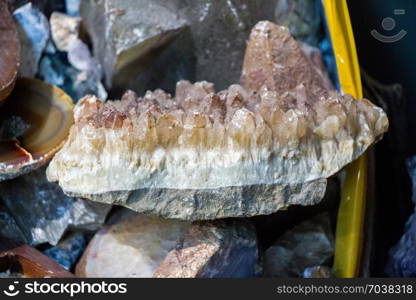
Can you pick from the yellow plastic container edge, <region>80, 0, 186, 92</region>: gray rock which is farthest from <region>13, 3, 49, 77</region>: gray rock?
the yellow plastic container edge

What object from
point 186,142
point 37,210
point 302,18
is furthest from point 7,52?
point 302,18

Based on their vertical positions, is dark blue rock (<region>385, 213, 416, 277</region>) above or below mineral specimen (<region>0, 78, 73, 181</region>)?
below

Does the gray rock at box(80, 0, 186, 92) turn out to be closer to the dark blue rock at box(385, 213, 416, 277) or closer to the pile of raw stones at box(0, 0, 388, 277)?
the pile of raw stones at box(0, 0, 388, 277)

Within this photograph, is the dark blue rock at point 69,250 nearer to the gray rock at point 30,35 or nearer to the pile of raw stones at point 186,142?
the pile of raw stones at point 186,142

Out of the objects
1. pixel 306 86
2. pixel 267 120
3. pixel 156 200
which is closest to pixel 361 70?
pixel 306 86

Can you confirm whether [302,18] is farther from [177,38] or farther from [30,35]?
[30,35]
